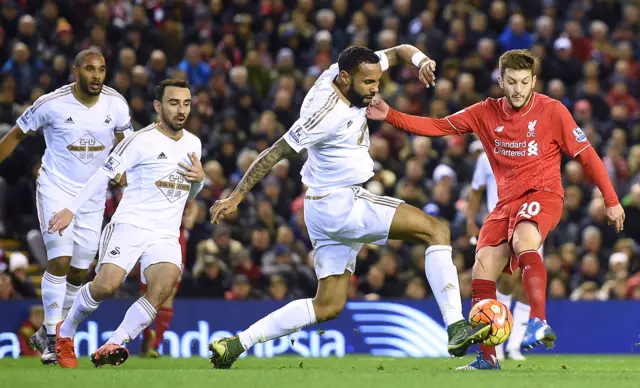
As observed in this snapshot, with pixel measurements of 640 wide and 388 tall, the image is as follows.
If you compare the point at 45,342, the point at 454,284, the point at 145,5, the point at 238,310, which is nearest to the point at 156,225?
the point at 45,342

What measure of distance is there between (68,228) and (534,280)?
4.60 meters

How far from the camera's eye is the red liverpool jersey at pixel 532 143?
9352 millimetres

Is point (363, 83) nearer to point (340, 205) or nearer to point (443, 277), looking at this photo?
point (340, 205)

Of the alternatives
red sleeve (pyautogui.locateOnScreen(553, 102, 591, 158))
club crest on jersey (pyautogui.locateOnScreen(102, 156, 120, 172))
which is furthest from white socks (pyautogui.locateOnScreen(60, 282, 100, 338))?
red sleeve (pyautogui.locateOnScreen(553, 102, 591, 158))

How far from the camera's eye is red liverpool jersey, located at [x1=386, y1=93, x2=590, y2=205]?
9.35 metres

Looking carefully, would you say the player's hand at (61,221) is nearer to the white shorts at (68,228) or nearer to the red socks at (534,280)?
the white shorts at (68,228)

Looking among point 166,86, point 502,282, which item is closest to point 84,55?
point 166,86

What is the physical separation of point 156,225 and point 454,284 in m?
2.69

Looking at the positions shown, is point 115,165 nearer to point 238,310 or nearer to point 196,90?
point 238,310

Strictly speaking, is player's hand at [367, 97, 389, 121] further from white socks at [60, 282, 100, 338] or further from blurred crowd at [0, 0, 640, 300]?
blurred crowd at [0, 0, 640, 300]

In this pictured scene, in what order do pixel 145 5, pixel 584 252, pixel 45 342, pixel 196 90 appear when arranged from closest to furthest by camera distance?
pixel 45 342 → pixel 584 252 → pixel 196 90 → pixel 145 5

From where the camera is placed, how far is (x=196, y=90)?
1778 cm

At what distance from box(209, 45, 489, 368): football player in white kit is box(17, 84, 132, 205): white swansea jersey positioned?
258 centimetres

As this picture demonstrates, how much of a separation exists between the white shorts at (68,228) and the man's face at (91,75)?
0.94 meters
